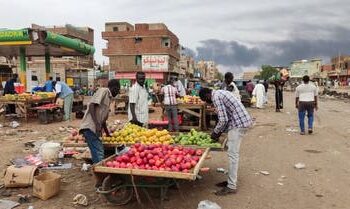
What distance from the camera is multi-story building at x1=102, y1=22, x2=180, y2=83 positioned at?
67.0m

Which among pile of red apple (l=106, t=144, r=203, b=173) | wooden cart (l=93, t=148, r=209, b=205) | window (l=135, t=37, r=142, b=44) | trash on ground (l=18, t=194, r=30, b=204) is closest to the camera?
wooden cart (l=93, t=148, r=209, b=205)

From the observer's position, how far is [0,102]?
17906mm

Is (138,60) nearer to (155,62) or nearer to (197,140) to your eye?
(155,62)

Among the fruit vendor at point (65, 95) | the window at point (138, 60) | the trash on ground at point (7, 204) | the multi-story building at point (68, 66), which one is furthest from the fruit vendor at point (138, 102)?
the window at point (138, 60)

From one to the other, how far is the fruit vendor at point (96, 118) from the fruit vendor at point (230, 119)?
1588 mm

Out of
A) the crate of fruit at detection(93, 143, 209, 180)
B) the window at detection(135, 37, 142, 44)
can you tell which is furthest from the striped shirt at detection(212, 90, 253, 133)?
the window at detection(135, 37, 142, 44)

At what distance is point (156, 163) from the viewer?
600 centimetres

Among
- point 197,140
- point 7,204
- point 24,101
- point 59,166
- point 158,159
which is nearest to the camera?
point 158,159

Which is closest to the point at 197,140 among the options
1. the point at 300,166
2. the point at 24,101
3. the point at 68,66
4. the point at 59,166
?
the point at 300,166

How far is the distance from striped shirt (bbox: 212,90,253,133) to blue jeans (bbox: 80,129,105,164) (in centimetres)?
208

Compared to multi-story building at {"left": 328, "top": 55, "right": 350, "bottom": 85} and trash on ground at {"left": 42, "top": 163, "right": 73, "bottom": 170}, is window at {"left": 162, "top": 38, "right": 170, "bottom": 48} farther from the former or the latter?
trash on ground at {"left": 42, "top": 163, "right": 73, "bottom": 170}

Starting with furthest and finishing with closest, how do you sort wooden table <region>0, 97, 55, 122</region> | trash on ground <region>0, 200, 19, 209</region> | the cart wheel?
wooden table <region>0, 97, 55, 122</region> → trash on ground <region>0, 200, 19, 209</region> → the cart wheel

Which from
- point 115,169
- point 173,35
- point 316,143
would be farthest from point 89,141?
point 173,35

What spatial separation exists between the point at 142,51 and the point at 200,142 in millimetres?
61903
